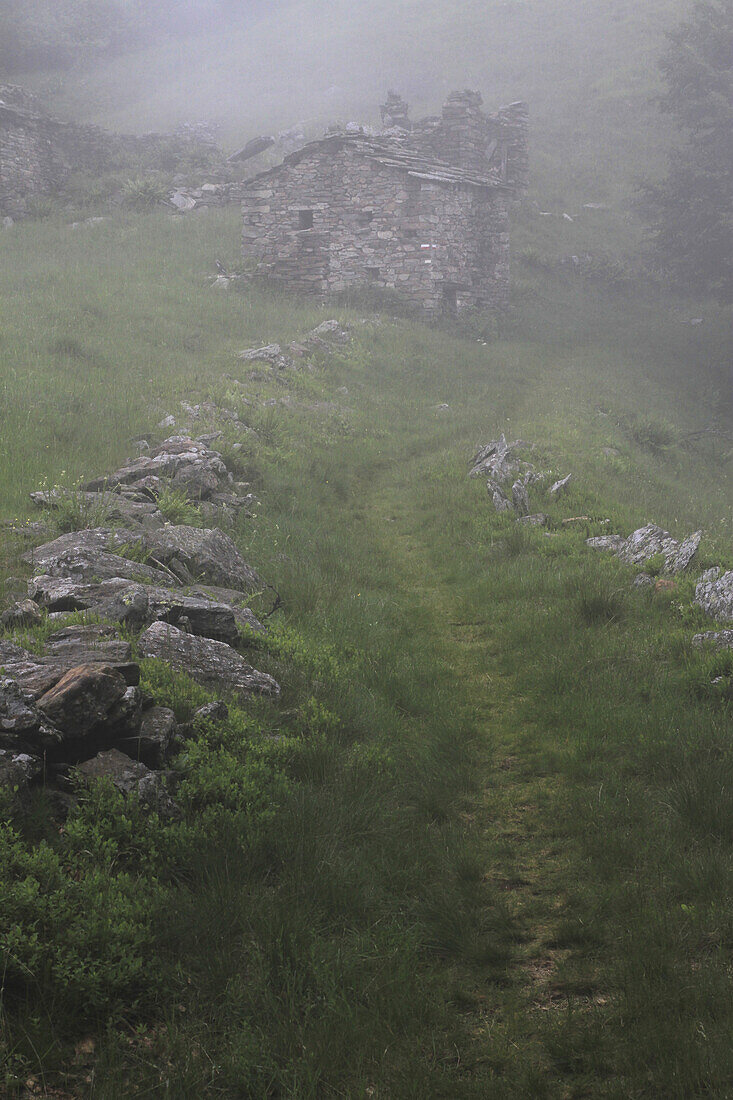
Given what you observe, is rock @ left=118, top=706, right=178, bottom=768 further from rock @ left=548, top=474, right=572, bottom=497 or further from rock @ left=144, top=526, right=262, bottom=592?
rock @ left=548, top=474, right=572, bottom=497

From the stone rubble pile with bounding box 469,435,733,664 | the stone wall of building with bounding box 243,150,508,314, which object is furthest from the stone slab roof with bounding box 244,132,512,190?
the stone rubble pile with bounding box 469,435,733,664

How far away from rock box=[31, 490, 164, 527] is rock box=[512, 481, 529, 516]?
4.87 m

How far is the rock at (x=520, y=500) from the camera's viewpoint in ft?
32.5

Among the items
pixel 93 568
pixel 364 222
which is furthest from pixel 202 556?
pixel 364 222

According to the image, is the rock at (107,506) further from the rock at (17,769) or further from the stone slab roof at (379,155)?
the stone slab roof at (379,155)

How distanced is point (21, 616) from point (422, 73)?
5726 cm

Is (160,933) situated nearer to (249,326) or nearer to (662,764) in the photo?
(662,764)

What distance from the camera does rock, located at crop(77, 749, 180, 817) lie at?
11.4ft

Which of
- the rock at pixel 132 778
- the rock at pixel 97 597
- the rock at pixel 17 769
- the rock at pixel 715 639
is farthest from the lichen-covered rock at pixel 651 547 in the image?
the rock at pixel 17 769

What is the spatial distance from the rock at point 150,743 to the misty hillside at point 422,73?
3835cm

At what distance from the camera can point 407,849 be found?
3785 mm

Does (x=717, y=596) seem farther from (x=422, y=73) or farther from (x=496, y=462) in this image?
(x=422, y=73)

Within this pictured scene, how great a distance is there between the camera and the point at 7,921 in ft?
8.83

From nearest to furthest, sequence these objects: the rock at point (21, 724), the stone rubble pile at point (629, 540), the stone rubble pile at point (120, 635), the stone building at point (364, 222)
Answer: the rock at point (21, 724) → the stone rubble pile at point (120, 635) → the stone rubble pile at point (629, 540) → the stone building at point (364, 222)
